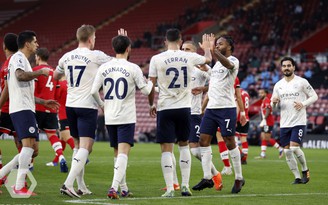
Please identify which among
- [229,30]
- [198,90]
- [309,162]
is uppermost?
[229,30]

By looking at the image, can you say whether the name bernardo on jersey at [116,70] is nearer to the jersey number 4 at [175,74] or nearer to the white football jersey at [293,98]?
the jersey number 4 at [175,74]

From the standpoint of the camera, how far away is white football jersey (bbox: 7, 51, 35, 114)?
1164 cm

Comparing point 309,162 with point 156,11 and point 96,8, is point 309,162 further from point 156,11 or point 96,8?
point 96,8

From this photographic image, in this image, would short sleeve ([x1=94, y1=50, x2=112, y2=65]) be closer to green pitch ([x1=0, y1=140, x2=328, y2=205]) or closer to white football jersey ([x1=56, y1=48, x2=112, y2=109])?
white football jersey ([x1=56, y1=48, x2=112, y2=109])

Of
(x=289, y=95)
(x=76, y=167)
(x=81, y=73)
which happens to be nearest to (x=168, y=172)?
(x=76, y=167)

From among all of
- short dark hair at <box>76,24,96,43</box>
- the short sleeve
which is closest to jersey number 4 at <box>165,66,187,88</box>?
the short sleeve

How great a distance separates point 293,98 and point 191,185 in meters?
2.92

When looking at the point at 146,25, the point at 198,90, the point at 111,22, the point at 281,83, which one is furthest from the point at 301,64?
the point at 198,90

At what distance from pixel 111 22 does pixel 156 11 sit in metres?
3.53

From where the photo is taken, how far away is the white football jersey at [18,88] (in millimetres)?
11641

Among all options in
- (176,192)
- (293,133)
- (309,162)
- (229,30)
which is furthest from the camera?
(229,30)

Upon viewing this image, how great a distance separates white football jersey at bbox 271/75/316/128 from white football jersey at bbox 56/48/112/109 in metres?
Answer: 5.07

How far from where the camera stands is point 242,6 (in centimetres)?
4638

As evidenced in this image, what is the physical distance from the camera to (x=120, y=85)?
1144 cm
